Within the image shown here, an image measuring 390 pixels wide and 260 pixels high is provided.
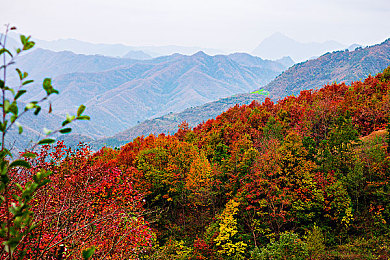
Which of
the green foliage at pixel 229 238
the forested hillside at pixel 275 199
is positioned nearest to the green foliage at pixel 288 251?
the forested hillside at pixel 275 199

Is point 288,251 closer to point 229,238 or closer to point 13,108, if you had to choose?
point 229,238

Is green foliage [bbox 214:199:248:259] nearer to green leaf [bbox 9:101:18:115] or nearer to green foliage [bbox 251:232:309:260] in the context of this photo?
green foliage [bbox 251:232:309:260]

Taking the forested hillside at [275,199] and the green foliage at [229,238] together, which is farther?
the green foliage at [229,238]

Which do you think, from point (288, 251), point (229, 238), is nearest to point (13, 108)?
point (288, 251)

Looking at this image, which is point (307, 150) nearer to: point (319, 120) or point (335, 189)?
point (335, 189)

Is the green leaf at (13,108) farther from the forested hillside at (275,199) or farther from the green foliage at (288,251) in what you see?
the green foliage at (288,251)

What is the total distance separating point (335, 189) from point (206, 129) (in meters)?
31.5

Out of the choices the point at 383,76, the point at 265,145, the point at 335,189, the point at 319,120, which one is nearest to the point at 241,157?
the point at 265,145

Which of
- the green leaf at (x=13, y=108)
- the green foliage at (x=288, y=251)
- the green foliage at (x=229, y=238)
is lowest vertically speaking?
the green foliage at (x=229, y=238)

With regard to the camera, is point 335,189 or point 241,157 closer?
point 335,189

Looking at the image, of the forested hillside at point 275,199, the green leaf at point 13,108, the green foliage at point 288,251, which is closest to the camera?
the green leaf at point 13,108

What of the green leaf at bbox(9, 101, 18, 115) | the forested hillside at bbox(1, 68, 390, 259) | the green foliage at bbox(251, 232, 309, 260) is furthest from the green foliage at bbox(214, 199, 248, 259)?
the green leaf at bbox(9, 101, 18, 115)

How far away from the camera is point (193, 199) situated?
32.1 metres

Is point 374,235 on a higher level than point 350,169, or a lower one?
lower
